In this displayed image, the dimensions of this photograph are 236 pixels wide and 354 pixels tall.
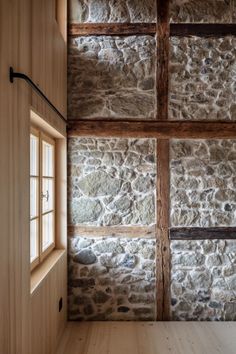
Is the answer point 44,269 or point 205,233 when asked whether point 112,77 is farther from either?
point 44,269

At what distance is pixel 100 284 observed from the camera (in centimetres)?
376

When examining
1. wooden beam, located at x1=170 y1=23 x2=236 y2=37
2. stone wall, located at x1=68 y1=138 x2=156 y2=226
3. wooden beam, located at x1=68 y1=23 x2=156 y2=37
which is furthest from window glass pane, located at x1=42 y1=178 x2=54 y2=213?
wooden beam, located at x1=170 y1=23 x2=236 y2=37

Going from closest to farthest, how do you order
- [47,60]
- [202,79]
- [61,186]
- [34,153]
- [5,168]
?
[5,168] < [47,60] < [34,153] < [61,186] < [202,79]

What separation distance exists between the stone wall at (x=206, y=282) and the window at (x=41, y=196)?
5.50ft

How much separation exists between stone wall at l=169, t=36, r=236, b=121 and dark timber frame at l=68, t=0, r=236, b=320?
0.28 feet

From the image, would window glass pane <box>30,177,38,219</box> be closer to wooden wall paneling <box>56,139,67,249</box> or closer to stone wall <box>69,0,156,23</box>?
wooden wall paneling <box>56,139,67,249</box>

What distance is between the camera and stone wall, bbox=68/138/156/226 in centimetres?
378

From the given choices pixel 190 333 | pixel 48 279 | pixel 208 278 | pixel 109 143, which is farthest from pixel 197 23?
pixel 190 333

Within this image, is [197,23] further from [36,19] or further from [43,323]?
[43,323]

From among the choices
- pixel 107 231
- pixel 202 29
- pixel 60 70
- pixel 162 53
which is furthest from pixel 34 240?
pixel 202 29

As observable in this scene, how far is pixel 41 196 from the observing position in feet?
9.87

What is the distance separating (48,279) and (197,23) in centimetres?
347

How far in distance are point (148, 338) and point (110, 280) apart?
0.78 m

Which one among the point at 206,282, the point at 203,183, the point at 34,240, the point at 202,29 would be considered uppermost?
the point at 202,29
